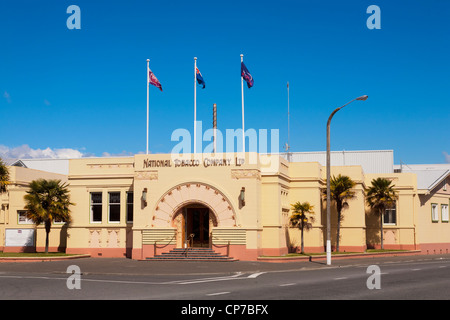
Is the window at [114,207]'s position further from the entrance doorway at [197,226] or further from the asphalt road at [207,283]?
the asphalt road at [207,283]

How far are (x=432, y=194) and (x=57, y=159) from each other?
149 ft

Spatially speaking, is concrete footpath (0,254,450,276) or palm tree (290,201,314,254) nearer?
concrete footpath (0,254,450,276)

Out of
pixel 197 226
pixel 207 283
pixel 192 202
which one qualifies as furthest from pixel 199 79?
pixel 207 283

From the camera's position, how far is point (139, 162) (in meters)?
35.4

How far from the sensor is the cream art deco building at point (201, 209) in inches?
1334

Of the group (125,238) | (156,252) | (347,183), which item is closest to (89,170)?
(125,238)

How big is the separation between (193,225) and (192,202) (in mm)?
1685

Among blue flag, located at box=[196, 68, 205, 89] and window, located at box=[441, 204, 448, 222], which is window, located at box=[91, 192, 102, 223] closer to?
blue flag, located at box=[196, 68, 205, 89]

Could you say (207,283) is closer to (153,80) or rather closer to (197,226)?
(197,226)

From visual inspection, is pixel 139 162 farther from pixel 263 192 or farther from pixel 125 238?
pixel 263 192

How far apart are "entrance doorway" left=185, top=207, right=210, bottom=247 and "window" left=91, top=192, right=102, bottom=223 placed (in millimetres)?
6769

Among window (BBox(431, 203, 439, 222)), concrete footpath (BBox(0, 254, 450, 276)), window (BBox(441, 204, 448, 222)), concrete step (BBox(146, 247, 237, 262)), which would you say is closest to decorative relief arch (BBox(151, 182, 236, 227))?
concrete step (BBox(146, 247, 237, 262))

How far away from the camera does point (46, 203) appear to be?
36.2 metres

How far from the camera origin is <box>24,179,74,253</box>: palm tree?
35625 mm
